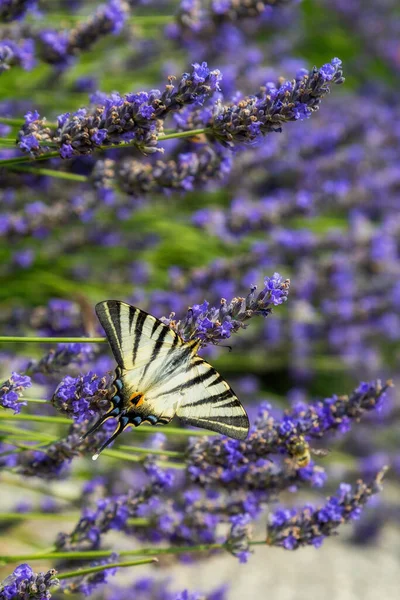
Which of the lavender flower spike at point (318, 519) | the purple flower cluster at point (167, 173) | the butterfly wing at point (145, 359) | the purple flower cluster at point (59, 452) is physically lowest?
the lavender flower spike at point (318, 519)

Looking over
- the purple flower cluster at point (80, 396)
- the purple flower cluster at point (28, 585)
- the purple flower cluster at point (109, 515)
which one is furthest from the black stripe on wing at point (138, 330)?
the purple flower cluster at point (28, 585)

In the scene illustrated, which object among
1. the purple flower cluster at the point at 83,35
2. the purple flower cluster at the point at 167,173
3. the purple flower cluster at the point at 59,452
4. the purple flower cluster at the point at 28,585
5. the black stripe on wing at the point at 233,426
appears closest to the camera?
the purple flower cluster at the point at 28,585

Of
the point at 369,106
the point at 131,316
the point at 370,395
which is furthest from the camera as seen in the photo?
the point at 369,106

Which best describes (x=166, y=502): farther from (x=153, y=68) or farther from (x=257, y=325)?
(x=153, y=68)

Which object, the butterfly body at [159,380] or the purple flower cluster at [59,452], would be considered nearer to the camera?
the butterfly body at [159,380]

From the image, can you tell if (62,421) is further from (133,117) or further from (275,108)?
(275,108)

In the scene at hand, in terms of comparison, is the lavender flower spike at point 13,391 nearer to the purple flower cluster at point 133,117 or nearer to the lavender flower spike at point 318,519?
the purple flower cluster at point 133,117

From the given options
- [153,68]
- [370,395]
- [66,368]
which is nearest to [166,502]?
[66,368]

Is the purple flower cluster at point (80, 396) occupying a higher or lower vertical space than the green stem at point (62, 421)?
higher
